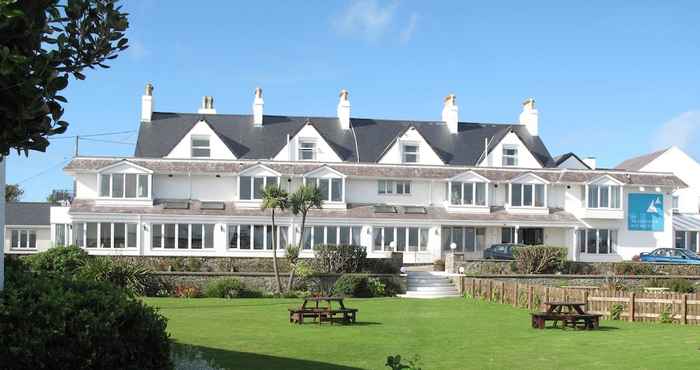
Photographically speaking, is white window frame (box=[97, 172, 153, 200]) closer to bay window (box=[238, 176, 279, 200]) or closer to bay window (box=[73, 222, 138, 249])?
bay window (box=[73, 222, 138, 249])

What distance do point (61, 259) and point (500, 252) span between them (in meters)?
24.0

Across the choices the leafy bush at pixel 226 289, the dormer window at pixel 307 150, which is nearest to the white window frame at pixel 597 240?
the dormer window at pixel 307 150

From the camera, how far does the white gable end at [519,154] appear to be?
2072 inches

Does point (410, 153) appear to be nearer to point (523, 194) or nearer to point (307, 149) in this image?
point (307, 149)

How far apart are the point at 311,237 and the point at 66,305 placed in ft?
127

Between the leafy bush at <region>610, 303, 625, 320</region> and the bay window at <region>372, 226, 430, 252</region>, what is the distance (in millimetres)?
21974

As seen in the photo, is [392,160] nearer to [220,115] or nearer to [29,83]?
[220,115]

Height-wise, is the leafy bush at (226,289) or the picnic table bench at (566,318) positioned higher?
the picnic table bench at (566,318)

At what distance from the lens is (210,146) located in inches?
1987

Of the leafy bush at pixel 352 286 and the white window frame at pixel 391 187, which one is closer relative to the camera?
the leafy bush at pixel 352 286

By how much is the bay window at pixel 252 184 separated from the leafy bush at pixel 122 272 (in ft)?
46.3

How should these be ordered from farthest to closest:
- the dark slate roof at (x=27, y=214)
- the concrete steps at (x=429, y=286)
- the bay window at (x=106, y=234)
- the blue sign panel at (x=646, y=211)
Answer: the dark slate roof at (x=27, y=214) → the blue sign panel at (x=646, y=211) → the bay window at (x=106, y=234) → the concrete steps at (x=429, y=286)

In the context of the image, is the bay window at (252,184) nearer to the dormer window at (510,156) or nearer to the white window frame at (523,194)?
the white window frame at (523,194)

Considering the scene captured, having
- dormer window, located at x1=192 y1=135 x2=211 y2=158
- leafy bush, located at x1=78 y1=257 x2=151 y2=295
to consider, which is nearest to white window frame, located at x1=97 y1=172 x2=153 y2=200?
dormer window, located at x1=192 y1=135 x2=211 y2=158
